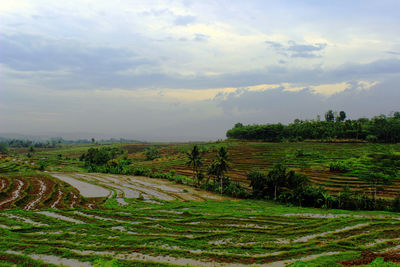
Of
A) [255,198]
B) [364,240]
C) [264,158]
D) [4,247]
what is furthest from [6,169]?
[364,240]

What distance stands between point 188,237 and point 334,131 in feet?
381

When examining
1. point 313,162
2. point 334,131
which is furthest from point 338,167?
point 334,131

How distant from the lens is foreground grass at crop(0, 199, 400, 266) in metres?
16.7

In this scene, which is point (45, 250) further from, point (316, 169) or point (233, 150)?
point (233, 150)

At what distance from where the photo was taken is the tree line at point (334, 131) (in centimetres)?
10206

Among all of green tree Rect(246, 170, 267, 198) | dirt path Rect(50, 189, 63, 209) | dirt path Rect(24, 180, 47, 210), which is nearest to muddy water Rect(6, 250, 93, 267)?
dirt path Rect(50, 189, 63, 209)

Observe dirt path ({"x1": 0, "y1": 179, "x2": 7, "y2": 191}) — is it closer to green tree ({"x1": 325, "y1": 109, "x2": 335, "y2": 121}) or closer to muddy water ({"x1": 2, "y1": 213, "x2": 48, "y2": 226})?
muddy water ({"x1": 2, "y1": 213, "x2": 48, "y2": 226})

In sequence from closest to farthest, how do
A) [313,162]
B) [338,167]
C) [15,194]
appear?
[15,194]
[338,167]
[313,162]

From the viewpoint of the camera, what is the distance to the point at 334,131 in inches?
4461

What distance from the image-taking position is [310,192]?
134 feet

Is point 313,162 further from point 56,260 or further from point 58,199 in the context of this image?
point 56,260

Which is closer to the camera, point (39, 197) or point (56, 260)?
point (56, 260)

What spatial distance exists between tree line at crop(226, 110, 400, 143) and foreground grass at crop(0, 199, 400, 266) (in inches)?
3800

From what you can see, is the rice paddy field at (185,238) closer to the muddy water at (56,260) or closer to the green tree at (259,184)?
the muddy water at (56,260)
